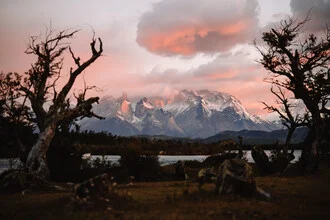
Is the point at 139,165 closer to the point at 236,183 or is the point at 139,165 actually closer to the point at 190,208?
the point at 236,183

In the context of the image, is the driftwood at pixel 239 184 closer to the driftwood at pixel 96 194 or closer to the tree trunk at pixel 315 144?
the driftwood at pixel 96 194

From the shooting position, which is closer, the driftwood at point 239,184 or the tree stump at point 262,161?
the driftwood at point 239,184

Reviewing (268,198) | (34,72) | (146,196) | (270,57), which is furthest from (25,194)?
(270,57)

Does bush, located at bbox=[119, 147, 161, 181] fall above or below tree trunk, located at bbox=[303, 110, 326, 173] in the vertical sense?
below

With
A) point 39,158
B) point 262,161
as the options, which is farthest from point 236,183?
point 262,161

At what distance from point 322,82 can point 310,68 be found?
1921 mm

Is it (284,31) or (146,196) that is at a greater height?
(284,31)

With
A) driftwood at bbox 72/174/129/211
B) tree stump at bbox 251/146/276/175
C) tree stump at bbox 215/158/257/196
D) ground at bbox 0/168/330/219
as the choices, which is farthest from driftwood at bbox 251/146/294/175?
driftwood at bbox 72/174/129/211

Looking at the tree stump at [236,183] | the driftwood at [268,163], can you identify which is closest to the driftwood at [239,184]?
the tree stump at [236,183]

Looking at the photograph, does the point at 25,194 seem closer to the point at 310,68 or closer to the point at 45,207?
the point at 45,207

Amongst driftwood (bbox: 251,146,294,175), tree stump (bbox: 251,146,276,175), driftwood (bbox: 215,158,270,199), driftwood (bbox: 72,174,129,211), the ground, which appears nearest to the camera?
the ground

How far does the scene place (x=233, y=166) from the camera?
17328 mm

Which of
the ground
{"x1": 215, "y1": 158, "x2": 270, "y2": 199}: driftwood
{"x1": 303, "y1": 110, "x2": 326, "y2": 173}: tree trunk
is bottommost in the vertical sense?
the ground

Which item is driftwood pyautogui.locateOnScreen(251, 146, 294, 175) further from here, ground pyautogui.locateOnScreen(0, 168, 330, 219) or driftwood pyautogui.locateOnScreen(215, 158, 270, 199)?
driftwood pyautogui.locateOnScreen(215, 158, 270, 199)
